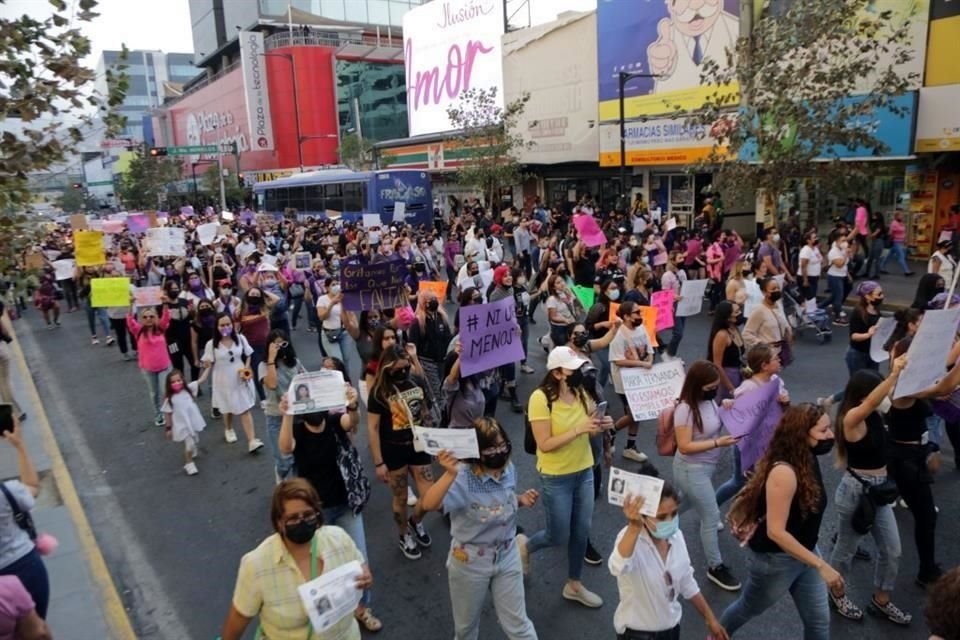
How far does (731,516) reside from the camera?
3676 millimetres

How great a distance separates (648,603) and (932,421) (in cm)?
401

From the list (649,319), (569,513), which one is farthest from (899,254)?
(569,513)

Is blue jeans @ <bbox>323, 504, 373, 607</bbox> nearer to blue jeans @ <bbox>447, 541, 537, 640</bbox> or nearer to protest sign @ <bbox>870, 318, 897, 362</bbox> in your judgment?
blue jeans @ <bbox>447, 541, 537, 640</bbox>

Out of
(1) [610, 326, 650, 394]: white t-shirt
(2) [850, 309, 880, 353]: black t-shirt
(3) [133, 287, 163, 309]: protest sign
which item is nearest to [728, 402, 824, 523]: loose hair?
(1) [610, 326, 650, 394]: white t-shirt

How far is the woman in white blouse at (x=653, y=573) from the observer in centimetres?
322

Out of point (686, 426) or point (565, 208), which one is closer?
point (686, 426)

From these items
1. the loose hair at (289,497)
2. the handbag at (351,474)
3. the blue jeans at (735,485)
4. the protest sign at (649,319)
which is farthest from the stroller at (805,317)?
the loose hair at (289,497)

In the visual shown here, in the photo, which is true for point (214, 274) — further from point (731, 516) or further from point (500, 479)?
point (731, 516)

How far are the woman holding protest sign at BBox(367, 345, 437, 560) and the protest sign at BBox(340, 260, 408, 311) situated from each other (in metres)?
2.75

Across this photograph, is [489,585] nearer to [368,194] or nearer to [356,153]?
[368,194]

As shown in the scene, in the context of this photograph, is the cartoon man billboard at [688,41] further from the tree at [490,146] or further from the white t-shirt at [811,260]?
the white t-shirt at [811,260]

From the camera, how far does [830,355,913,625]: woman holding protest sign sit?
13.3ft

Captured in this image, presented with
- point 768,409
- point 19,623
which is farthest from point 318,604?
point 768,409

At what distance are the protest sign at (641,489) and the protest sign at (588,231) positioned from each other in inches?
382
